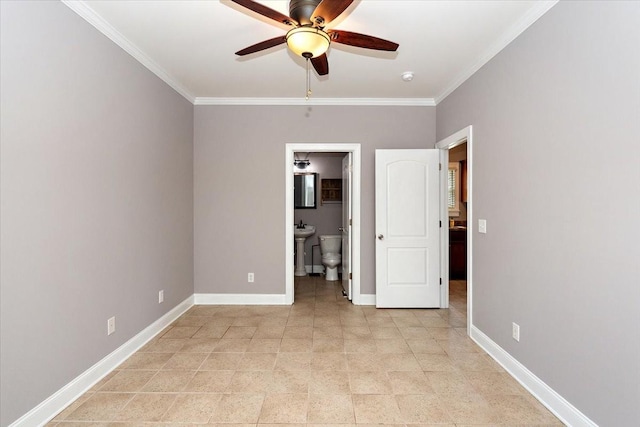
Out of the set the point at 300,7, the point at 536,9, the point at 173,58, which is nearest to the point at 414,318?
the point at 536,9

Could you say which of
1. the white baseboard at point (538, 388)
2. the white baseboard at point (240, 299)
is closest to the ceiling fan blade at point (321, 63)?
the white baseboard at point (538, 388)

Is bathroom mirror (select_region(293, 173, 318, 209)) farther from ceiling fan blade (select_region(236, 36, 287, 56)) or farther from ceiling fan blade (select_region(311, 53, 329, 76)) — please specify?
ceiling fan blade (select_region(236, 36, 287, 56))

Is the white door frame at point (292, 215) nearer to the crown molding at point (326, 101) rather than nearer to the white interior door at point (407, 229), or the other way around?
the white interior door at point (407, 229)

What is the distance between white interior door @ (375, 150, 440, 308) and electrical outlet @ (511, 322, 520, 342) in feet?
5.03

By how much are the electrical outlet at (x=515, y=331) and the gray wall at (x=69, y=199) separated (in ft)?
10.4

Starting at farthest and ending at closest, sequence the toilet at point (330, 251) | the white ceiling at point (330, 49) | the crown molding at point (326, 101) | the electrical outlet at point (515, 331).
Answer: the toilet at point (330, 251)
the crown molding at point (326, 101)
the electrical outlet at point (515, 331)
the white ceiling at point (330, 49)

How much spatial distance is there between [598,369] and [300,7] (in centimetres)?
Answer: 261

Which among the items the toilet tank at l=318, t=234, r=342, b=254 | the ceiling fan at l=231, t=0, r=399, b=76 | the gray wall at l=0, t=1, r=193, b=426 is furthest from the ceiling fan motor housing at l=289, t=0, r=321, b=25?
the toilet tank at l=318, t=234, r=342, b=254

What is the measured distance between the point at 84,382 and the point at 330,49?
324 centimetres

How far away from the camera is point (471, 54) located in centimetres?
297

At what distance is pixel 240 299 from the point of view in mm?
4277

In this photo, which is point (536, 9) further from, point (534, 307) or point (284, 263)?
point (284, 263)

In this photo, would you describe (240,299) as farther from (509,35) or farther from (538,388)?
(509,35)

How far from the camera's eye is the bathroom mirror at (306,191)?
20.9ft
